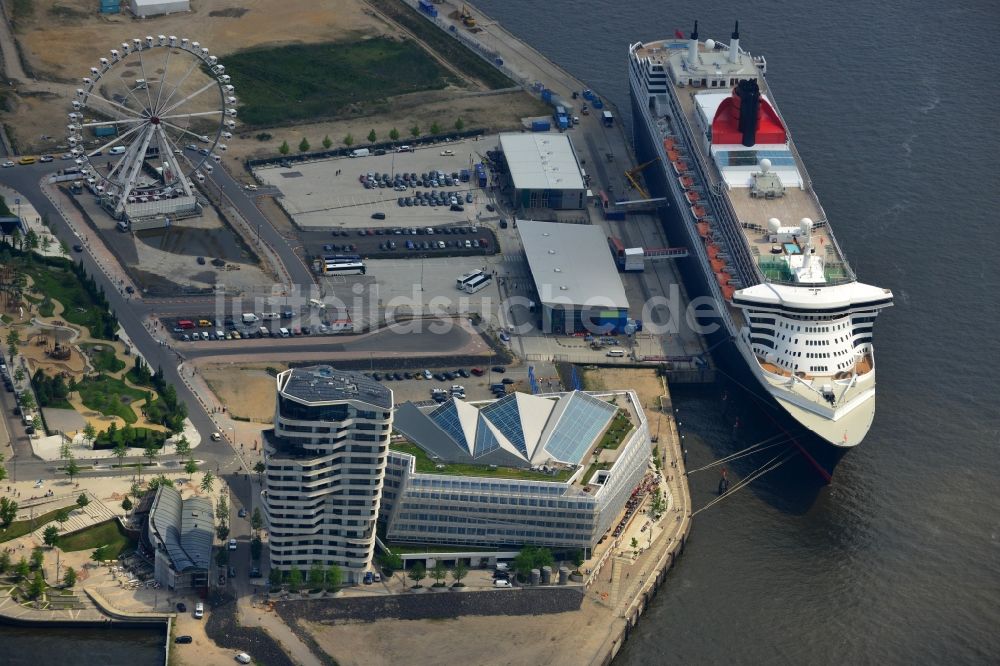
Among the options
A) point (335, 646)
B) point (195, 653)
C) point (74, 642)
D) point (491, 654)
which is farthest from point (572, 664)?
point (74, 642)

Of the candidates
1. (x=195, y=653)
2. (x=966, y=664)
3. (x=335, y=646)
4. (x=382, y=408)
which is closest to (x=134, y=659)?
(x=195, y=653)

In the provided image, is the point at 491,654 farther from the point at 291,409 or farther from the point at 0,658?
the point at 0,658

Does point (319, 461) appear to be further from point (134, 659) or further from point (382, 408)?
point (134, 659)

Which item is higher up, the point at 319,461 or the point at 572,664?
the point at 319,461

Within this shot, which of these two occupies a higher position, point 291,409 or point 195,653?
point 291,409

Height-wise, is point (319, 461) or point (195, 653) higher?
Result: point (319, 461)

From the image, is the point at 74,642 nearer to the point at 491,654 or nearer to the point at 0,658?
the point at 0,658

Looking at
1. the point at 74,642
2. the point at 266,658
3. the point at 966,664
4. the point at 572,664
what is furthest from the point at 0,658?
the point at 966,664
